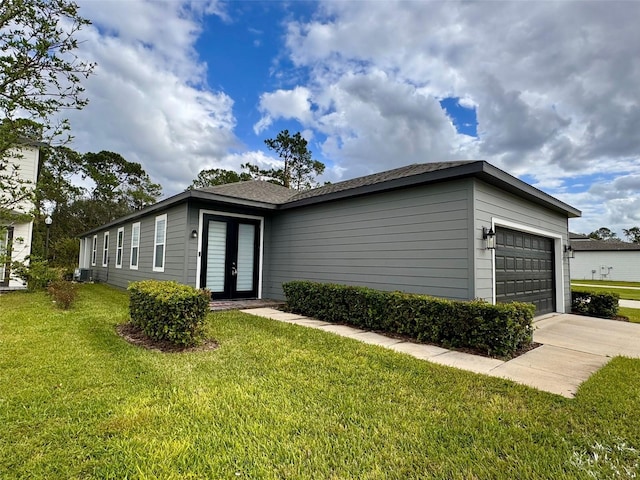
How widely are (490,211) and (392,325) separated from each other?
8.84 ft

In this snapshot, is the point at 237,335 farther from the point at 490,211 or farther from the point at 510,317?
the point at 490,211

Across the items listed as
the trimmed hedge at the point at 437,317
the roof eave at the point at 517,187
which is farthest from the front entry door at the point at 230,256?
the roof eave at the point at 517,187

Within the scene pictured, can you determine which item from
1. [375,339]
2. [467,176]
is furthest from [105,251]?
[467,176]

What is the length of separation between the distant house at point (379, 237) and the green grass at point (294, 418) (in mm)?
2473

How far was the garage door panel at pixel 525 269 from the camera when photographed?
20.5 feet

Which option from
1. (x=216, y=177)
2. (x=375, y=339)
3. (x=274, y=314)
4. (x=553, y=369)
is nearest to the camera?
(x=553, y=369)

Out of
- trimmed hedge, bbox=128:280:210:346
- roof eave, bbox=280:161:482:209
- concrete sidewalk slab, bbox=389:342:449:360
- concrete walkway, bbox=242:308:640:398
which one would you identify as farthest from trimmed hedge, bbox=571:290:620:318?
trimmed hedge, bbox=128:280:210:346

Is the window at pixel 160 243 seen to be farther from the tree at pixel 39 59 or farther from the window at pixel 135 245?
the tree at pixel 39 59

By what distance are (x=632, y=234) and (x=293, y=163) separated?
53259 mm

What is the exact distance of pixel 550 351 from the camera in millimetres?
4480

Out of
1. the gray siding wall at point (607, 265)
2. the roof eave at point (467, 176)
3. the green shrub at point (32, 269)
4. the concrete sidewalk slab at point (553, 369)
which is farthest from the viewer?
the gray siding wall at point (607, 265)

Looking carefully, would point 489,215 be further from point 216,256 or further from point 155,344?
point 216,256

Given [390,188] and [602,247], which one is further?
[602,247]

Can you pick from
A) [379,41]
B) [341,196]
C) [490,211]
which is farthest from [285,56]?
[490,211]
